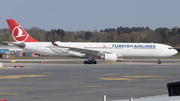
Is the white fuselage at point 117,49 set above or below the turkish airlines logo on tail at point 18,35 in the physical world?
below

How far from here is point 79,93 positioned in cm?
1320

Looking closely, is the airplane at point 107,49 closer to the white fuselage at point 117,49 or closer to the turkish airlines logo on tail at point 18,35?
the white fuselage at point 117,49

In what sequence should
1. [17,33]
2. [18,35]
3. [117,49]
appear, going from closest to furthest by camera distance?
[117,49]
[18,35]
[17,33]

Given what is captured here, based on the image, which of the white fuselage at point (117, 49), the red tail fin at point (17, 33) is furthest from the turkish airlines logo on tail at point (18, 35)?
the white fuselage at point (117, 49)

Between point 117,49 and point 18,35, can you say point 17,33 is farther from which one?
point 117,49

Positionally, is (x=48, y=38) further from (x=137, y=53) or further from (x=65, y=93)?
(x=65, y=93)

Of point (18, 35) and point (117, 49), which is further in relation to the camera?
point (18, 35)

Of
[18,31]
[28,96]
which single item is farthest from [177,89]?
[18,31]

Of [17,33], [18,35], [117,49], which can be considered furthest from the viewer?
[17,33]

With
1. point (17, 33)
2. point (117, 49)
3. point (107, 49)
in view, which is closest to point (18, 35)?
point (17, 33)

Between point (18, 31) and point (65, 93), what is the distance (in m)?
32.5


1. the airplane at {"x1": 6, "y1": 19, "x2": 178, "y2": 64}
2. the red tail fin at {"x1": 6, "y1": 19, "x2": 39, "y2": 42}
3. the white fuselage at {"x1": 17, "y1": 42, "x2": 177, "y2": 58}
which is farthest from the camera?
the red tail fin at {"x1": 6, "y1": 19, "x2": 39, "y2": 42}

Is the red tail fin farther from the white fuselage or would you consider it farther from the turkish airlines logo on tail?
the white fuselage

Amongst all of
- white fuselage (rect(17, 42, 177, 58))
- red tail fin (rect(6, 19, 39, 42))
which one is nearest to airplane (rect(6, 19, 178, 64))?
white fuselage (rect(17, 42, 177, 58))
